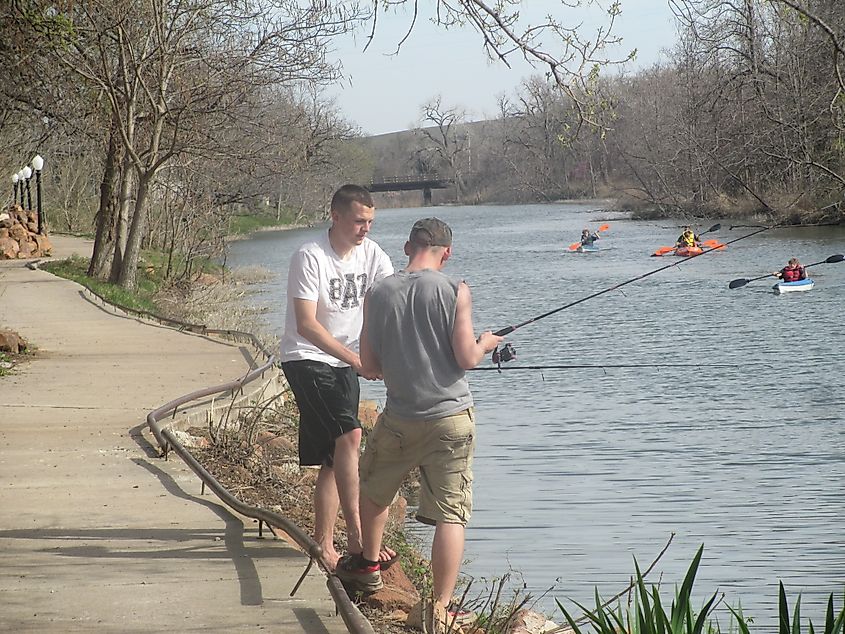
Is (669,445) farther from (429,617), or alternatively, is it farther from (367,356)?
(429,617)

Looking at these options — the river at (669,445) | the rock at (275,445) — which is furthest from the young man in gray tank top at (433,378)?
the rock at (275,445)

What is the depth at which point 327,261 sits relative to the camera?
20.1ft

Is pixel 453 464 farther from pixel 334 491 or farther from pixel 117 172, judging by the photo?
pixel 117 172

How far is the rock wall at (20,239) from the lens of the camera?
1355 inches

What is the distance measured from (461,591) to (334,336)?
9.70 ft

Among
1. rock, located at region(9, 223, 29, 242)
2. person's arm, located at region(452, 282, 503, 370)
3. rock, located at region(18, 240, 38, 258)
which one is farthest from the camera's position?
rock, located at region(9, 223, 29, 242)

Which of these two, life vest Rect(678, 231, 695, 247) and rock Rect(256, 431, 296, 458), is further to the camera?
life vest Rect(678, 231, 695, 247)

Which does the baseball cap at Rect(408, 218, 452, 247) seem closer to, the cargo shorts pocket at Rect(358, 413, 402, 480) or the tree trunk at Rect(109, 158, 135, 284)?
the cargo shorts pocket at Rect(358, 413, 402, 480)

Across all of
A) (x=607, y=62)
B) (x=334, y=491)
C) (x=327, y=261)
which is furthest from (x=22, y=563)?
(x=607, y=62)

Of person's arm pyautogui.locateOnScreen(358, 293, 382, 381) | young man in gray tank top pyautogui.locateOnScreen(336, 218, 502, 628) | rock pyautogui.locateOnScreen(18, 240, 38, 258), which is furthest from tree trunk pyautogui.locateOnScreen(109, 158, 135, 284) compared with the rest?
young man in gray tank top pyautogui.locateOnScreen(336, 218, 502, 628)

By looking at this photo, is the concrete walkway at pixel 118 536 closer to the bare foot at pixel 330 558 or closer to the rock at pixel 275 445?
the bare foot at pixel 330 558

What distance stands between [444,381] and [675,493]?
7.03 meters

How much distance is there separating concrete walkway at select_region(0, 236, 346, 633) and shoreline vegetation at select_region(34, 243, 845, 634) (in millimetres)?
390

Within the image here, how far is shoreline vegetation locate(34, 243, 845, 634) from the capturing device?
16.5 feet
